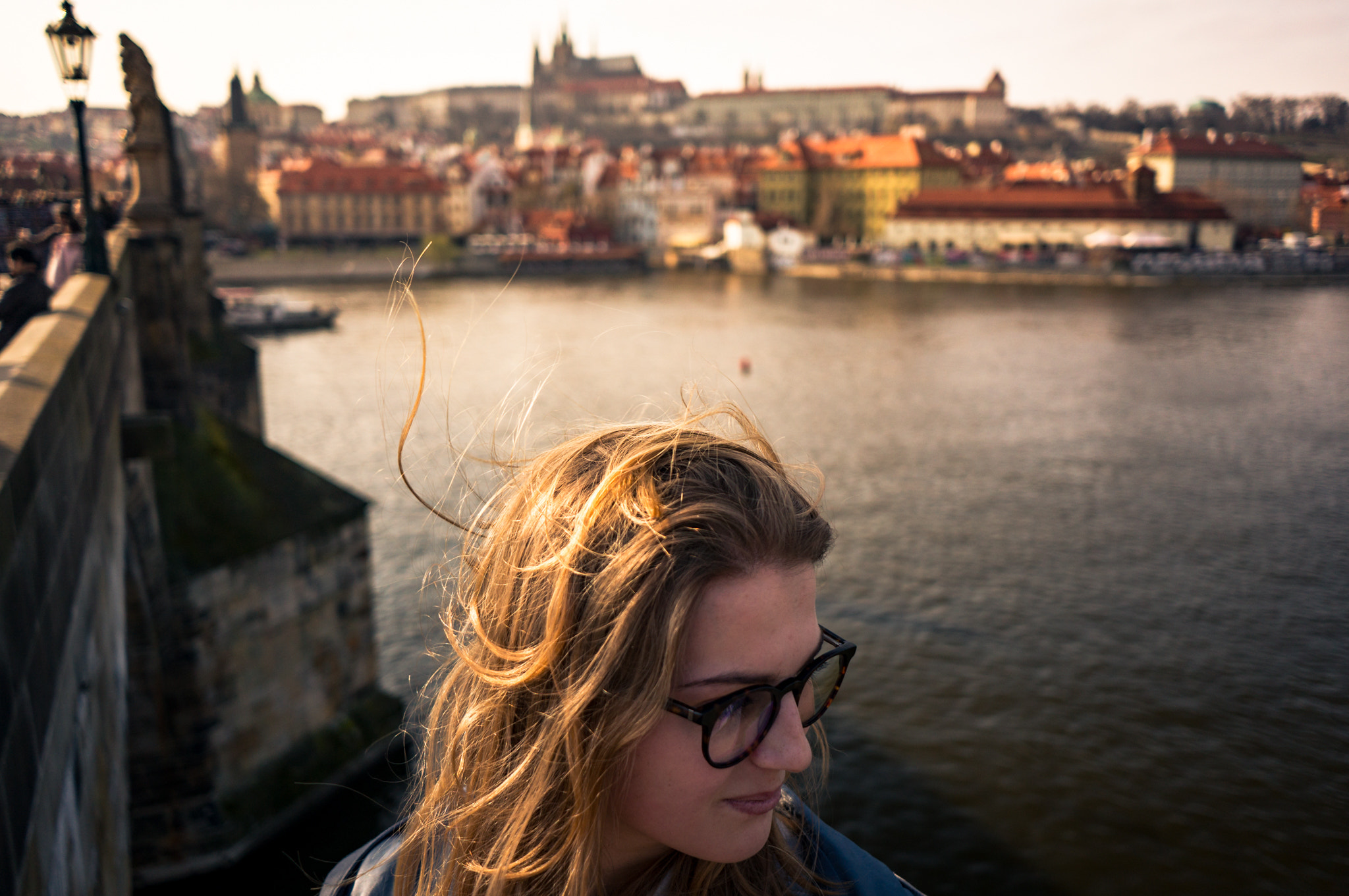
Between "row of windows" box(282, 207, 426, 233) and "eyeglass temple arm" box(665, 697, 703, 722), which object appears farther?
"row of windows" box(282, 207, 426, 233)

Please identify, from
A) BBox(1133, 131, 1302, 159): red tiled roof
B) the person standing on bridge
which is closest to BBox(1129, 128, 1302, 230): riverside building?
BBox(1133, 131, 1302, 159): red tiled roof

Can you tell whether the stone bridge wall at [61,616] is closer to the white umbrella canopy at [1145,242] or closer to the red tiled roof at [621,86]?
the white umbrella canopy at [1145,242]

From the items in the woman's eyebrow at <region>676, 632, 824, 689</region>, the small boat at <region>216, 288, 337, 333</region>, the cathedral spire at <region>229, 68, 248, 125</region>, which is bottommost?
the small boat at <region>216, 288, 337, 333</region>

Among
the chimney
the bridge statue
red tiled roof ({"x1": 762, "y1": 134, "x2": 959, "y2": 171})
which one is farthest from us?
red tiled roof ({"x1": 762, "y1": 134, "x2": 959, "y2": 171})

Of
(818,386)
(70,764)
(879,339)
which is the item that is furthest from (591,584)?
(879,339)

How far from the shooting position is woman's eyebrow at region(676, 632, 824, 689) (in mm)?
1072

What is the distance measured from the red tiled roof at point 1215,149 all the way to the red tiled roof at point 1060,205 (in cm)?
1547

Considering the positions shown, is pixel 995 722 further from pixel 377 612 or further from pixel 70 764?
pixel 70 764

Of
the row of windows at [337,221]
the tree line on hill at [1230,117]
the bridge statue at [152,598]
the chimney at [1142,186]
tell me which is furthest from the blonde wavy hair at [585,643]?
the tree line on hill at [1230,117]

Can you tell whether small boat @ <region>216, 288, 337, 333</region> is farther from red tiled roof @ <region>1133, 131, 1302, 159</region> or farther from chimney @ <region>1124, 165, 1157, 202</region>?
red tiled roof @ <region>1133, 131, 1302, 159</region>

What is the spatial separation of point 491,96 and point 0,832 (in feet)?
517

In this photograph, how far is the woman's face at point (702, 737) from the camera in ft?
3.54

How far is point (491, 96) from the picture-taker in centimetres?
14838

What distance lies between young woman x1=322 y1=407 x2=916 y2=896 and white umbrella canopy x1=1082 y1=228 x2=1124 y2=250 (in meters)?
70.7
